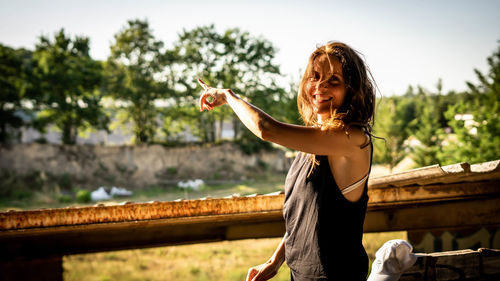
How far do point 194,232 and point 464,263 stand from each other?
4.82ft

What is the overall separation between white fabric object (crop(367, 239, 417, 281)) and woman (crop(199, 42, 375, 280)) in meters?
0.31

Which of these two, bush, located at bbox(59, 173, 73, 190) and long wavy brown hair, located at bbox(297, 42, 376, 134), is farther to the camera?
bush, located at bbox(59, 173, 73, 190)

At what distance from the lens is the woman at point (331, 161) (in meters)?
1.02

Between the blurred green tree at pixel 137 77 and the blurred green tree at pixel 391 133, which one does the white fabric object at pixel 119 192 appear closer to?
the blurred green tree at pixel 137 77

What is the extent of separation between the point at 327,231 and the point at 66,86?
24.1 m

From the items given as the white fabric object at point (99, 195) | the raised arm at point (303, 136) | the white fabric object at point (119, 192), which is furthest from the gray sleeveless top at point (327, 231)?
the white fabric object at point (119, 192)

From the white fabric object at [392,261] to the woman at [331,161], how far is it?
31 centimetres

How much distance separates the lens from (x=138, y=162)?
24.2 meters

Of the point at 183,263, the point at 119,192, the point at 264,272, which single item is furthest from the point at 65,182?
the point at 264,272

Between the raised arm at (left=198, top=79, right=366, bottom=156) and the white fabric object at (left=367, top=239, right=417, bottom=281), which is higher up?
the raised arm at (left=198, top=79, right=366, bottom=156)

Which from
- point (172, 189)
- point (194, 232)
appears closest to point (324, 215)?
A: point (194, 232)

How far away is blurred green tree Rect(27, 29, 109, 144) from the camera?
21344 mm

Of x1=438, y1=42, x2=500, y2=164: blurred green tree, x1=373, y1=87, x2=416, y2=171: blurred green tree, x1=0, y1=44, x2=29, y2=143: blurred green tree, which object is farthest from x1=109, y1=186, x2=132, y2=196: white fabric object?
x1=438, y1=42, x2=500, y2=164: blurred green tree

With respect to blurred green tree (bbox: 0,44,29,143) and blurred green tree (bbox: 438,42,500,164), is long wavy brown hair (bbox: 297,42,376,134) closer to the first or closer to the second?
blurred green tree (bbox: 438,42,500,164)
